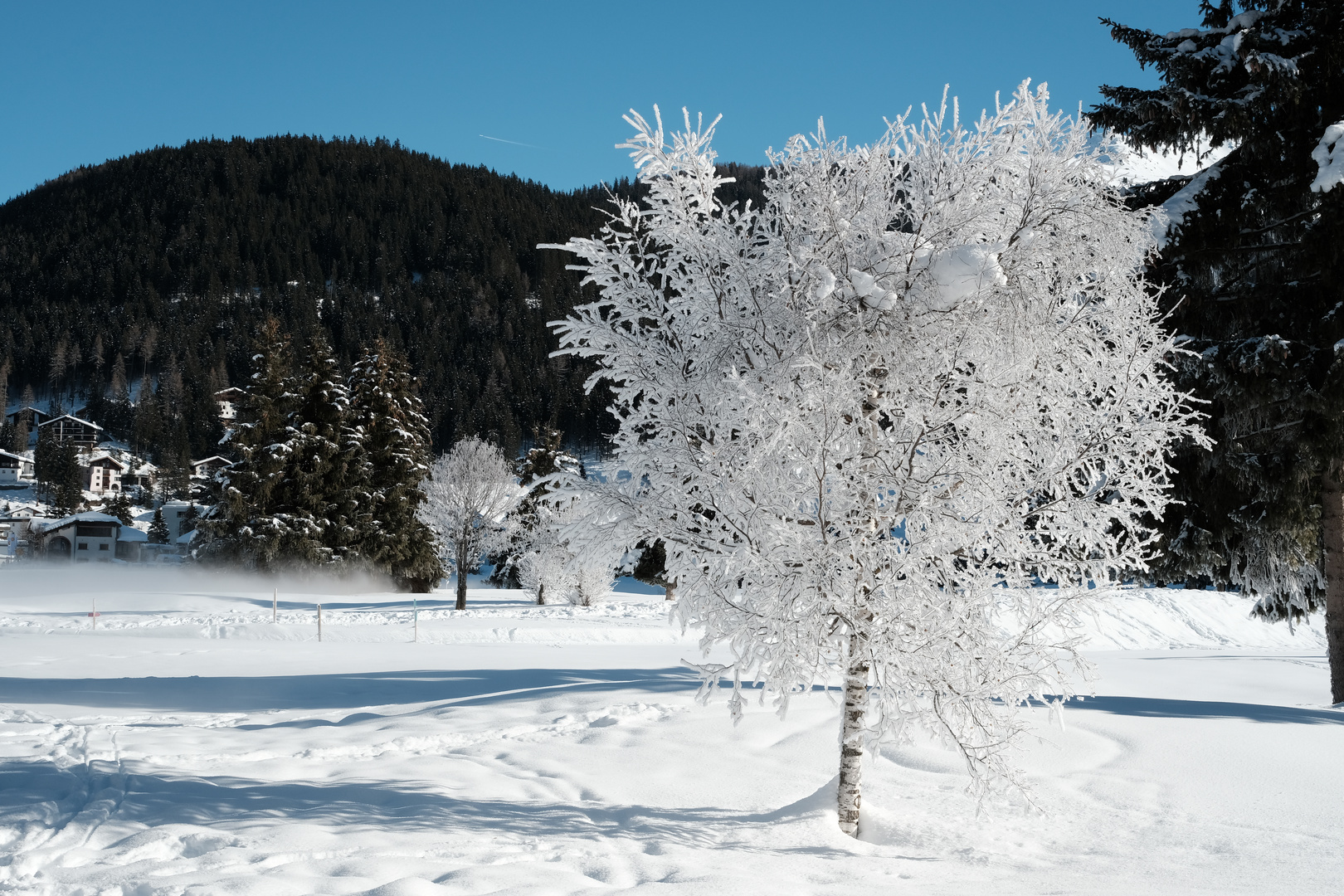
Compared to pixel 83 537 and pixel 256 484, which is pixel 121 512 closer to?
pixel 83 537

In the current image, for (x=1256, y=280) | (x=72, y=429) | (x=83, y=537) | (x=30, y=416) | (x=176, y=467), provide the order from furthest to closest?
1. (x=30, y=416)
2. (x=72, y=429)
3. (x=176, y=467)
4. (x=83, y=537)
5. (x=1256, y=280)

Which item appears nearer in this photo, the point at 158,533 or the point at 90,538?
the point at 90,538

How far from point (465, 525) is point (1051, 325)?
100 ft

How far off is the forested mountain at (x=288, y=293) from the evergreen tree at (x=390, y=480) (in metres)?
58.7

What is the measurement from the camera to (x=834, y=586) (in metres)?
4.87

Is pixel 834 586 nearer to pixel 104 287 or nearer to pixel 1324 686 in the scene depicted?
pixel 1324 686

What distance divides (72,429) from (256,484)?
98969 mm

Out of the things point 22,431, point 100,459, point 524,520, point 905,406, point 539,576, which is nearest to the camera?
point 905,406

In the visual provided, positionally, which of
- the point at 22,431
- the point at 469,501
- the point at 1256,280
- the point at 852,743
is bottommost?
the point at 852,743

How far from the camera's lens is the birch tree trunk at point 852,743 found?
5.65 metres

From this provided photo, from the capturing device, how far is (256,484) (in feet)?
116

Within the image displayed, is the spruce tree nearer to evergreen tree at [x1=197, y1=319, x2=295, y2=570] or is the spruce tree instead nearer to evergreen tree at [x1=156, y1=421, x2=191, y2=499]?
evergreen tree at [x1=197, y1=319, x2=295, y2=570]

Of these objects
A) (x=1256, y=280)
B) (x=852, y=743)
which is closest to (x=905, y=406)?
(x=852, y=743)

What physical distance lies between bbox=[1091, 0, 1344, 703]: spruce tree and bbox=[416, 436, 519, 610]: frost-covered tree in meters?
26.9
